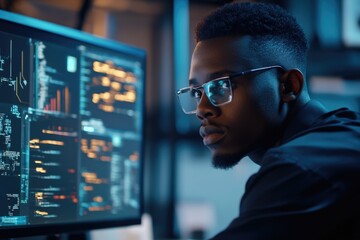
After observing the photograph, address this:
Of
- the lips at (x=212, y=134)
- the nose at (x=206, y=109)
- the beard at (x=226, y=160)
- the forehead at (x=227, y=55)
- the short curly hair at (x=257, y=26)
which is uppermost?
the short curly hair at (x=257, y=26)

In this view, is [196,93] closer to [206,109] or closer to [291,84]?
[206,109]

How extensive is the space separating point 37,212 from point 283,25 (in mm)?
658

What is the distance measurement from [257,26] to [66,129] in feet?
1.61

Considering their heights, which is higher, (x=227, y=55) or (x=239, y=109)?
(x=227, y=55)

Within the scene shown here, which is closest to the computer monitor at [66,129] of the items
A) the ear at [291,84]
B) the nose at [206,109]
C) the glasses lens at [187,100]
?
the glasses lens at [187,100]

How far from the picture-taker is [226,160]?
3.99ft

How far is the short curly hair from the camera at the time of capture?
1.22 m

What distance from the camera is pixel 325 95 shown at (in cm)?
246

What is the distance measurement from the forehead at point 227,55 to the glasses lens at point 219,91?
3 centimetres

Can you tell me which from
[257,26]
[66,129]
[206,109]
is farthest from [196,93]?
[66,129]

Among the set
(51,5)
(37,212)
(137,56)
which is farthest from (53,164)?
(51,5)

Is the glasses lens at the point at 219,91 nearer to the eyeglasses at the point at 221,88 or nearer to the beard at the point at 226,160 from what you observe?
the eyeglasses at the point at 221,88

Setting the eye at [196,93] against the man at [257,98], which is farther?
the eye at [196,93]

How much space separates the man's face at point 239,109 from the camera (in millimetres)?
1194
